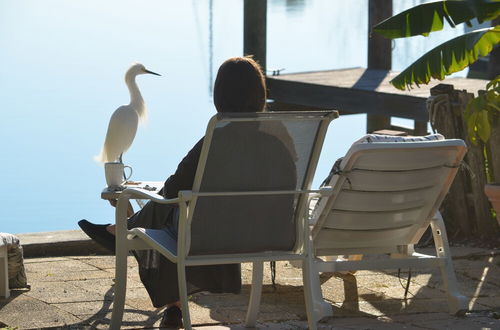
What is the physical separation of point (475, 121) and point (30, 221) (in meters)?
8.61

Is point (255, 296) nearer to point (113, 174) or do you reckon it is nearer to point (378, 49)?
point (113, 174)

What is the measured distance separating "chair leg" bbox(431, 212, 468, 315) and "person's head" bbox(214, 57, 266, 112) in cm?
144

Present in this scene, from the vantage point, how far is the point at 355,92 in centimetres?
1229

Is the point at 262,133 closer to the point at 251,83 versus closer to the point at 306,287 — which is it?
the point at 251,83

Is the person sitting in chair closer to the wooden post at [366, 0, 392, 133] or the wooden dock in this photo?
the wooden dock

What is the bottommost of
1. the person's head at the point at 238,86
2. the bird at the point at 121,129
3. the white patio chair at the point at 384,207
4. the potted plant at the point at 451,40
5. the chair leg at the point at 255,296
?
the chair leg at the point at 255,296

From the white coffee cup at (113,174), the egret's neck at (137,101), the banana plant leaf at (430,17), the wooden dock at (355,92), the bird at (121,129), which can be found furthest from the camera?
the wooden dock at (355,92)

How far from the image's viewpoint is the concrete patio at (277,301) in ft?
18.5

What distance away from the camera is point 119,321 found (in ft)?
16.8

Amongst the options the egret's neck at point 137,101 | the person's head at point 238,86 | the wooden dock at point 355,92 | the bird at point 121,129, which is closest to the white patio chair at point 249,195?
the person's head at point 238,86

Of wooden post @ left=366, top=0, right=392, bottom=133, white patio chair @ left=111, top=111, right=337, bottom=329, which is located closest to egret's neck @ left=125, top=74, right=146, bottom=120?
white patio chair @ left=111, top=111, right=337, bottom=329

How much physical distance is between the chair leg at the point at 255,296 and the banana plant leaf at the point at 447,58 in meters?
2.50

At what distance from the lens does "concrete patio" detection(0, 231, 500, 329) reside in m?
5.62

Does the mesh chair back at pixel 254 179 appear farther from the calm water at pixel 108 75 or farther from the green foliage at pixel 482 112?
the calm water at pixel 108 75
